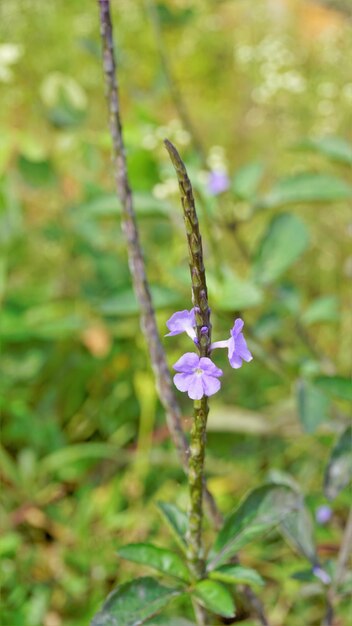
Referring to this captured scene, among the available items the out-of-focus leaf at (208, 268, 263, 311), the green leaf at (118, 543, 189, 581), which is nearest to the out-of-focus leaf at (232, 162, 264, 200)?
the out-of-focus leaf at (208, 268, 263, 311)

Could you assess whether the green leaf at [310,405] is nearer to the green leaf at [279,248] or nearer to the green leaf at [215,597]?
the green leaf at [279,248]

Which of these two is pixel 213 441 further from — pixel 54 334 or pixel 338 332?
pixel 338 332

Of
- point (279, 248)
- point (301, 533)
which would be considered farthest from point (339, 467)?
point (279, 248)

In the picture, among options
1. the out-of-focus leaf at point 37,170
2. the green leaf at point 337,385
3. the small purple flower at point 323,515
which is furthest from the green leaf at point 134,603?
the out-of-focus leaf at point 37,170

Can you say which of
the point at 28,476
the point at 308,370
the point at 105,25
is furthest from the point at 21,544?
the point at 105,25

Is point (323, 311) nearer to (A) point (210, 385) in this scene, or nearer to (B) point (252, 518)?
(B) point (252, 518)

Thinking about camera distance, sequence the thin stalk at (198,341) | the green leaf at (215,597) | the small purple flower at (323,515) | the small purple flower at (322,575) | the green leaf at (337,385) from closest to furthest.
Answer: the thin stalk at (198,341)
the green leaf at (215,597)
the small purple flower at (322,575)
the green leaf at (337,385)
the small purple flower at (323,515)
